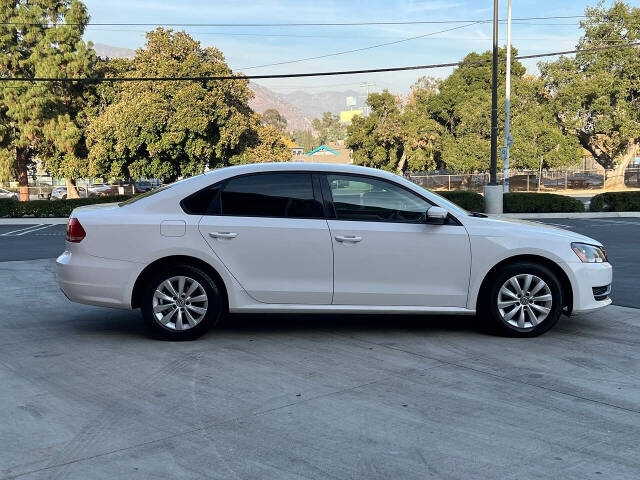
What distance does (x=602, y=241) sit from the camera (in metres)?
15.0

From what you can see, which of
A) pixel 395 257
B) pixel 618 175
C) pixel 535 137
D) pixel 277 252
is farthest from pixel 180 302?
pixel 618 175

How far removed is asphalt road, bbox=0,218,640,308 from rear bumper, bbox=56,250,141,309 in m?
5.75

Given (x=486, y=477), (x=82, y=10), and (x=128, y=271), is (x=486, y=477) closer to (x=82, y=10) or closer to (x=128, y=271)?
(x=128, y=271)

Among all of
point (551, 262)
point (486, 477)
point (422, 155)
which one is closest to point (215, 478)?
point (486, 477)

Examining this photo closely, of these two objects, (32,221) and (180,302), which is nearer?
(180,302)

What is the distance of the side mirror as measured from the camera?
6.24 meters

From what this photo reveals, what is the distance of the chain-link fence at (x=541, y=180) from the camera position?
48.4 m

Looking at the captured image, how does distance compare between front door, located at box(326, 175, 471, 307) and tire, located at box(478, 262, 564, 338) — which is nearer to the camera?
front door, located at box(326, 175, 471, 307)

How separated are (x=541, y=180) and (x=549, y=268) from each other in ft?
147

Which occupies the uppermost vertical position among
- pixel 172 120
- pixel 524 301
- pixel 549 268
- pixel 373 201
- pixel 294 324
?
pixel 172 120

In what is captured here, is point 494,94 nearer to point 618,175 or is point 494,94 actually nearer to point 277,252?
point 277,252

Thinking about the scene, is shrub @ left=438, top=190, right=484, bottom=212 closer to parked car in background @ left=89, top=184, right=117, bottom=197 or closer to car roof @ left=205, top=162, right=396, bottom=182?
car roof @ left=205, top=162, right=396, bottom=182

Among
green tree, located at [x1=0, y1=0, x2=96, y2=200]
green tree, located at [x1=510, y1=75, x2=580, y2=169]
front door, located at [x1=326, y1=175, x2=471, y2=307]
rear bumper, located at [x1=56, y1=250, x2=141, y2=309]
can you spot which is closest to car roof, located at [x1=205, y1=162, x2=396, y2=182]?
front door, located at [x1=326, y1=175, x2=471, y2=307]

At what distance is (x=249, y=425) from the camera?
4.28 m
